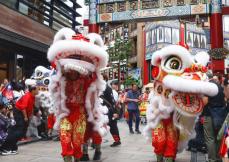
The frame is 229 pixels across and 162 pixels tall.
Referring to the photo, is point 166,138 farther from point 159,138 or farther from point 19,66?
point 19,66

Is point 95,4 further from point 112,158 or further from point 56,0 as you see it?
point 112,158

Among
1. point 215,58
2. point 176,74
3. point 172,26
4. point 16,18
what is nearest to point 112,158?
point 176,74

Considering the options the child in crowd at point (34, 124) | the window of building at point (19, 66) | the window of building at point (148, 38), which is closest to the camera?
the child in crowd at point (34, 124)

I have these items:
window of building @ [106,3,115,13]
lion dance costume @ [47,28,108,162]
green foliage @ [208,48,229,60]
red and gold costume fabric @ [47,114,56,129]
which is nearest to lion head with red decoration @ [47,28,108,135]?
lion dance costume @ [47,28,108,162]

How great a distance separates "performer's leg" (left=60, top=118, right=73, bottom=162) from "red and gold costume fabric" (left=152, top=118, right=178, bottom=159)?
1.25m

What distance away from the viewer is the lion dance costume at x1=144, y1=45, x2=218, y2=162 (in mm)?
5816

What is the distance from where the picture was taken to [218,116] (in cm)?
697

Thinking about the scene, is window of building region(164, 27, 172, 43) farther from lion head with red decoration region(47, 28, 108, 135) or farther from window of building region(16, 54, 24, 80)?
lion head with red decoration region(47, 28, 108, 135)

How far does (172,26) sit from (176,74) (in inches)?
1399

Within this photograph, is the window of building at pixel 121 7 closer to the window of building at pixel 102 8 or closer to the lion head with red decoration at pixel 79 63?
the window of building at pixel 102 8

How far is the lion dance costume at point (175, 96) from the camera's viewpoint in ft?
19.1

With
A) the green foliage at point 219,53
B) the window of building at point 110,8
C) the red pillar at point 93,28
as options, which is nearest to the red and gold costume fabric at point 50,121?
the green foliage at point 219,53

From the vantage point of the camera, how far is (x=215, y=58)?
2297cm

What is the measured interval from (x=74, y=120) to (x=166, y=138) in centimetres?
137
